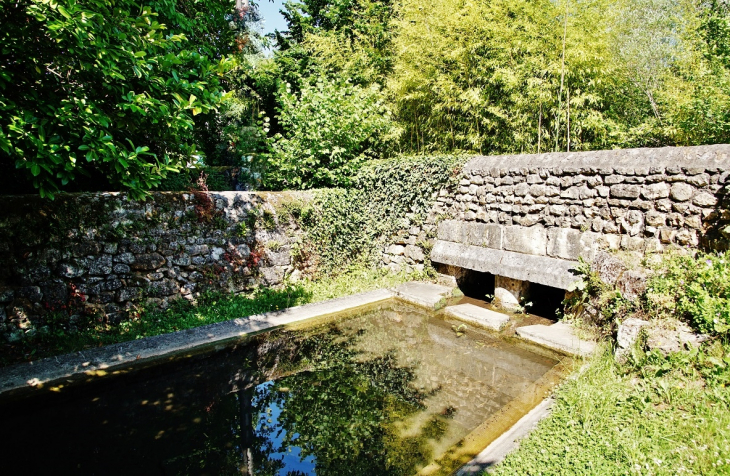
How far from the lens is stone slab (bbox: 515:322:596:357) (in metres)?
3.93

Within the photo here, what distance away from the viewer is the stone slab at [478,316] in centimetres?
475

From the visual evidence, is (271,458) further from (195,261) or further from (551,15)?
(551,15)

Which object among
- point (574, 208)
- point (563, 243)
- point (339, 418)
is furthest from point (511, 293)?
point (339, 418)

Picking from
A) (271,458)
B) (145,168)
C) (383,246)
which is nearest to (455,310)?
(383,246)

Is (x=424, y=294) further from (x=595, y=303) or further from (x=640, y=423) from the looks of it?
(x=640, y=423)

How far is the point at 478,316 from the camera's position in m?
4.91

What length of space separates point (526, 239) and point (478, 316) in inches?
46.5

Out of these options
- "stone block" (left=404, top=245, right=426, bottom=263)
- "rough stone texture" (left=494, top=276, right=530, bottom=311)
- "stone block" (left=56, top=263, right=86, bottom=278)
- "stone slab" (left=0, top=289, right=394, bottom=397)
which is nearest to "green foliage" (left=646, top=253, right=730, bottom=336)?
"rough stone texture" (left=494, top=276, right=530, bottom=311)

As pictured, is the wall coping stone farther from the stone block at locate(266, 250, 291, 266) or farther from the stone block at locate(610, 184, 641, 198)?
the stone block at locate(266, 250, 291, 266)

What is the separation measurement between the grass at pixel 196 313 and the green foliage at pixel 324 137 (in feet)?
5.74

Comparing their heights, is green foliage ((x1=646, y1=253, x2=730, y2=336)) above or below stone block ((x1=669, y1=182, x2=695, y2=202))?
below

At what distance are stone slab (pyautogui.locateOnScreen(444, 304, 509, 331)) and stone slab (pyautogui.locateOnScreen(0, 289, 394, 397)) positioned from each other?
1.50 meters

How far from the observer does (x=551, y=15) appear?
244 inches

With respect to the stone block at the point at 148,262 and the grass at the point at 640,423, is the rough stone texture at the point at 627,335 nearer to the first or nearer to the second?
the grass at the point at 640,423
